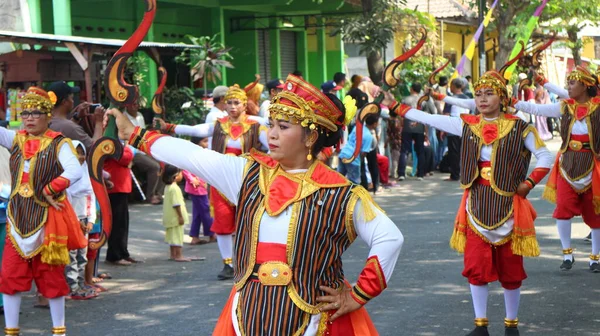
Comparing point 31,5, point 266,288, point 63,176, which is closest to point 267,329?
point 266,288

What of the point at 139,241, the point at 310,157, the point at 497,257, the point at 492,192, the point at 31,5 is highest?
the point at 31,5

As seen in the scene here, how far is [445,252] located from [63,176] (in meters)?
5.12

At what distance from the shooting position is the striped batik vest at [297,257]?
13.9 feet

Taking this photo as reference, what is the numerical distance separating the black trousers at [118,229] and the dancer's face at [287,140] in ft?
20.5

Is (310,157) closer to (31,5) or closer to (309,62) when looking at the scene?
(31,5)

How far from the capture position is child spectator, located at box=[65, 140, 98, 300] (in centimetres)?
842

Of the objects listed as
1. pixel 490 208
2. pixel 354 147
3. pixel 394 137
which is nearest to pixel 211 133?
pixel 490 208

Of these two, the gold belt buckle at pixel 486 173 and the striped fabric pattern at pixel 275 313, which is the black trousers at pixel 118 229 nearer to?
the gold belt buckle at pixel 486 173

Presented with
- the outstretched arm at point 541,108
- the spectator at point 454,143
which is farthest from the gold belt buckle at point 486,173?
the spectator at point 454,143

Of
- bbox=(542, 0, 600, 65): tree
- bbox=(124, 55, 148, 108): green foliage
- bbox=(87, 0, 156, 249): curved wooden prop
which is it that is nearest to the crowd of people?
bbox=(87, 0, 156, 249): curved wooden prop

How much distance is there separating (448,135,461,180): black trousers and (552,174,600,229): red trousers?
810cm

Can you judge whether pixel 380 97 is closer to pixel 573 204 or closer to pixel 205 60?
pixel 573 204

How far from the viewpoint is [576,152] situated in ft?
32.9

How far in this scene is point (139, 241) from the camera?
12148 mm
